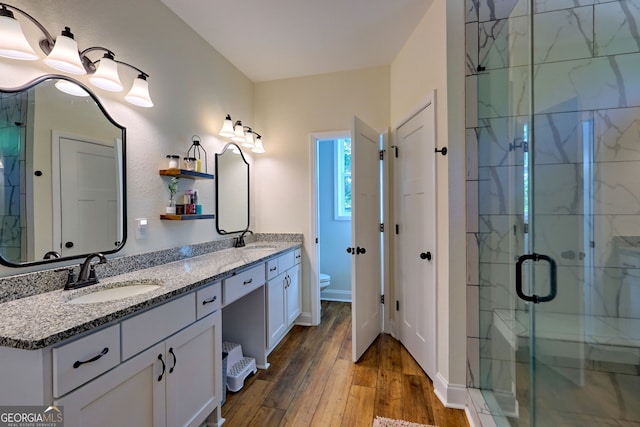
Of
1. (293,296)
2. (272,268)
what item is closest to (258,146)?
(272,268)

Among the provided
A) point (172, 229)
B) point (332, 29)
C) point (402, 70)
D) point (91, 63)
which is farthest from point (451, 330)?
point (91, 63)

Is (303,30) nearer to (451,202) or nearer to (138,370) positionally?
(451,202)

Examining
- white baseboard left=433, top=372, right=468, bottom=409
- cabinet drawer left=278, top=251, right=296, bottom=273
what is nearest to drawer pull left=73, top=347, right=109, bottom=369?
cabinet drawer left=278, top=251, right=296, bottom=273

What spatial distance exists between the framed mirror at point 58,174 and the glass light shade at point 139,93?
18 cm

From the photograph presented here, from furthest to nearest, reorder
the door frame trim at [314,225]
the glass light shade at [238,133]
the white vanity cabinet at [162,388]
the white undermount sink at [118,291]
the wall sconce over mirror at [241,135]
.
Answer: the door frame trim at [314,225], the glass light shade at [238,133], the wall sconce over mirror at [241,135], the white undermount sink at [118,291], the white vanity cabinet at [162,388]

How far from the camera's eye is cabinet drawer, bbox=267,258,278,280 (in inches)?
Answer: 88.6

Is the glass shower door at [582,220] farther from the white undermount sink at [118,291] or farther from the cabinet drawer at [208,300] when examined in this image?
the white undermount sink at [118,291]

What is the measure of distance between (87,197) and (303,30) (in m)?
1.95

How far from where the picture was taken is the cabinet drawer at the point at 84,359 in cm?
85

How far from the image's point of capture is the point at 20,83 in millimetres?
1216

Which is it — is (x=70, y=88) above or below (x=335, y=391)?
above

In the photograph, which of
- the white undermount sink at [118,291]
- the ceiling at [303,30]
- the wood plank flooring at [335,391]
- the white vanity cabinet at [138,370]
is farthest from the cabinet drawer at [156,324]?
the ceiling at [303,30]

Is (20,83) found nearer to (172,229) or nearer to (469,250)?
(172,229)

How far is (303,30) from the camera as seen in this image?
2.25m
